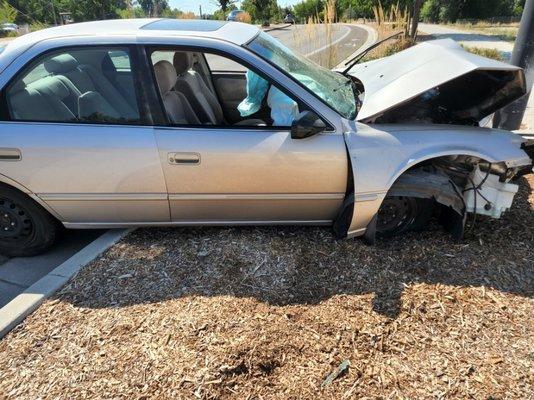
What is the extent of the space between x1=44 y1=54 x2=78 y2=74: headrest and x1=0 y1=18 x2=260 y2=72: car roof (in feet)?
0.47

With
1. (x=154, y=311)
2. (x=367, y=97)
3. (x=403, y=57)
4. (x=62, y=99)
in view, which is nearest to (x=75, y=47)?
(x=62, y=99)

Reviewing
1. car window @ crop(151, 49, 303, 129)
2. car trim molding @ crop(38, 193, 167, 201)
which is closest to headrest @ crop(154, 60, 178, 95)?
car window @ crop(151, 49, 303, 129)

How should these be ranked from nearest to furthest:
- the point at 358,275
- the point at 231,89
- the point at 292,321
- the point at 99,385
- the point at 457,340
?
the point at 99,385, the point at 457,340, the point at 292,321, the point at 358,275, the point at 231,89

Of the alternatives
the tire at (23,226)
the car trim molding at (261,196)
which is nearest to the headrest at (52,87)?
the tire at (23,226)

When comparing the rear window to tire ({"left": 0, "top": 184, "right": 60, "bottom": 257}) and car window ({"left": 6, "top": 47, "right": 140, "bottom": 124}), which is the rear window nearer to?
car window ({"left": 6, "top": 47, "right": 140, "bottom": 124})

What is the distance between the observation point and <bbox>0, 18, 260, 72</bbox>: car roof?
2.98 m

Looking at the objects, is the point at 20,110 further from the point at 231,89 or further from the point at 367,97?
the point at 367,97

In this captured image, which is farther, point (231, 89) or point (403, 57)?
point (231, 89)

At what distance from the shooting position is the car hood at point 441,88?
2859 mm

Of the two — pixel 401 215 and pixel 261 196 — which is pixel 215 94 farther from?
pixel 401 215

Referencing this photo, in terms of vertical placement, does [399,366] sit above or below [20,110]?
below

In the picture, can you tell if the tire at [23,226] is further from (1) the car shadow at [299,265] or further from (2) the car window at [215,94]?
(2) the car window at [215,94]

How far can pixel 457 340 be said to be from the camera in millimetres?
2412

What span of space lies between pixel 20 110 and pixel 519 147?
368 cm
